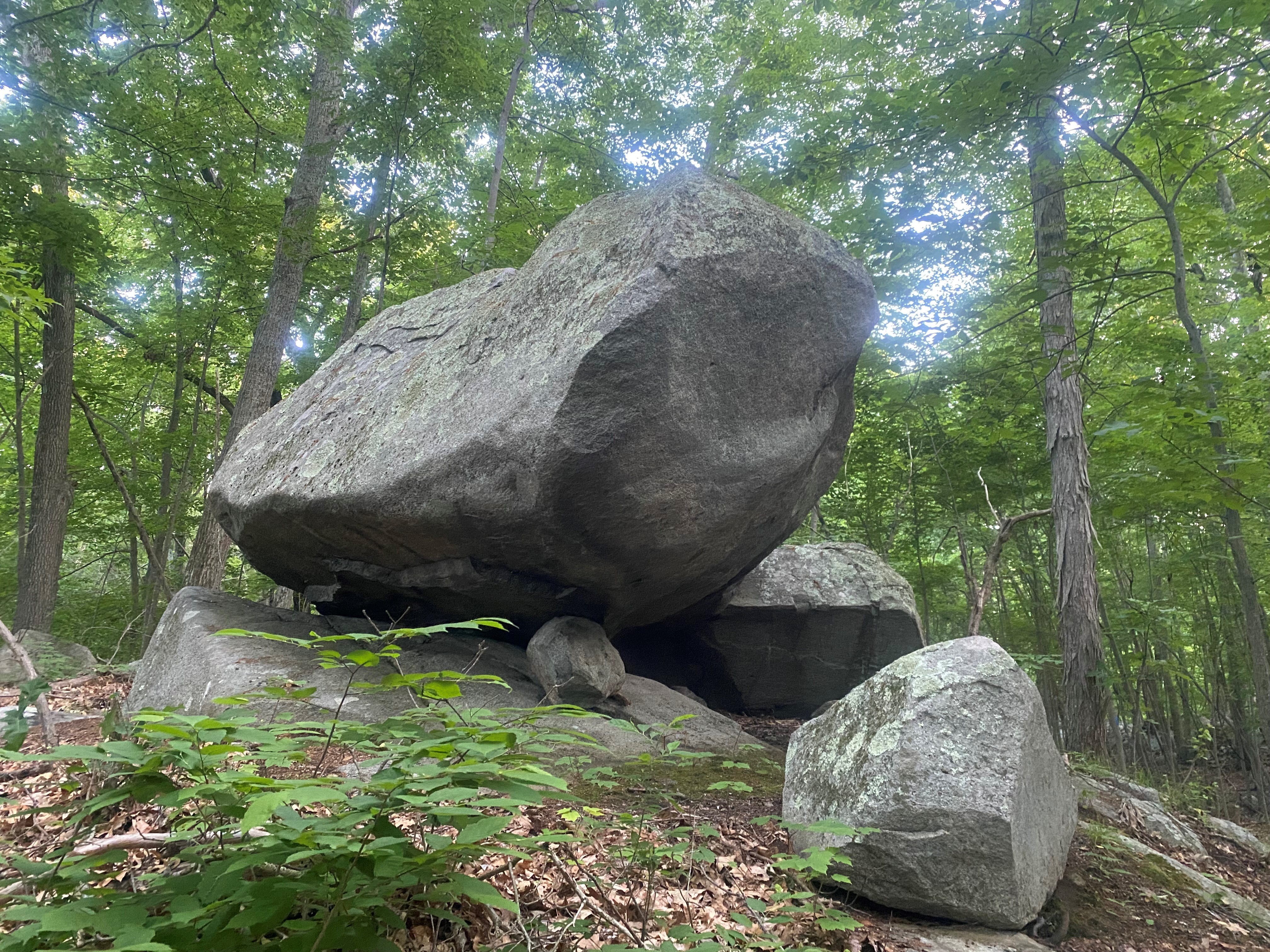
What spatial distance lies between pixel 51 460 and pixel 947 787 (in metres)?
10.9

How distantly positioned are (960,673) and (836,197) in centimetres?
1042

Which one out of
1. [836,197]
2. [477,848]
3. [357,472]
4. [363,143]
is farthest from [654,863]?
[836,197]

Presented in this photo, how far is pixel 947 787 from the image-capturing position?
9.40ft

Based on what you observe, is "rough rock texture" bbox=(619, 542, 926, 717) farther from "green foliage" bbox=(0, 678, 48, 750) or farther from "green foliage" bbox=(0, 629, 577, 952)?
"green foliage" bbox=(0, 678, 48, 750)

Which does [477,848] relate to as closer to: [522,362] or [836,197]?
[522,362]

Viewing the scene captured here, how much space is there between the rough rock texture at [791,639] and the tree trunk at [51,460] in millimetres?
7579

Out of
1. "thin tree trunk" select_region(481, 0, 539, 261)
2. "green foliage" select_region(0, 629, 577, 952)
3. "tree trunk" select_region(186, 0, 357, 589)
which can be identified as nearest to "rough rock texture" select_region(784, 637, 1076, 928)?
"green foliage" select_region(0, 629, 577, 952)

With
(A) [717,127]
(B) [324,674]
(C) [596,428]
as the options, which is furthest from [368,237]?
(C) [596,428]

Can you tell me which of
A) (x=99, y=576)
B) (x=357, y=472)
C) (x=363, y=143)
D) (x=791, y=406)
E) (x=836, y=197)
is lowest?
(x=99, y=576)

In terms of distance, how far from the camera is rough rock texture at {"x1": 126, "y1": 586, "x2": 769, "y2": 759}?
15.3ft

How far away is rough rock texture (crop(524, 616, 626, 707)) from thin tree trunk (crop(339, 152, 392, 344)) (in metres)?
4.98

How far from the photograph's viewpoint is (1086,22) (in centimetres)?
433

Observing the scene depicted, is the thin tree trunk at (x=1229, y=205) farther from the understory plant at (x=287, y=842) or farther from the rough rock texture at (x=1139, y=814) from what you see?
the understory plant at (x=287, y=842)

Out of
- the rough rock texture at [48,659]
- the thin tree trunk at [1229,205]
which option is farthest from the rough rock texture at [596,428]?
the thin tree trunk at [1229,205]
